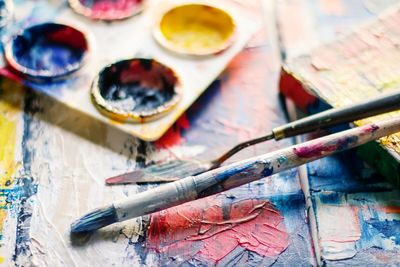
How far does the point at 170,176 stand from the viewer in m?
0.95

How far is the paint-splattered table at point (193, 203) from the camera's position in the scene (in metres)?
0.86

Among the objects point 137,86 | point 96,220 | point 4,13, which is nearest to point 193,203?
point 96,220

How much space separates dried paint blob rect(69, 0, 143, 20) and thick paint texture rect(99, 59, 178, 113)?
0.16 metres

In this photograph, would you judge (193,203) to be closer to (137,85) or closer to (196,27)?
(137,85)

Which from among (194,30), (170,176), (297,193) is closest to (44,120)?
(170,176)

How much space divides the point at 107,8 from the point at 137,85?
0.24m

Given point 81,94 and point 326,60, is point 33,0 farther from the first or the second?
point 326,60

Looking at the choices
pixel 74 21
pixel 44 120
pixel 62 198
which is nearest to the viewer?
pixel 62 198

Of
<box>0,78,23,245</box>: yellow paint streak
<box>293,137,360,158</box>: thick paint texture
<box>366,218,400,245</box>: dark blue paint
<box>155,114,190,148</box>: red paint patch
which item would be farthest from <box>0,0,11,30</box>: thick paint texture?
<box>366,218,400,245</box>: dark blue paint

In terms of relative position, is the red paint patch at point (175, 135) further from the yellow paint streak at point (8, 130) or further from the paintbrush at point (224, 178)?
the yellow paint streak at point (8, 130)

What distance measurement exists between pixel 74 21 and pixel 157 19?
179 mm

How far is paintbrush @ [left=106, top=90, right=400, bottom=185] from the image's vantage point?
0.87m

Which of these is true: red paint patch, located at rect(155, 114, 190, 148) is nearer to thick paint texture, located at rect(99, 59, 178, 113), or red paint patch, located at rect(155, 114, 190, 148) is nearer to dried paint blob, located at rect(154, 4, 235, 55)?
thick paint texture, located at rect(99, 59, 178, 113)

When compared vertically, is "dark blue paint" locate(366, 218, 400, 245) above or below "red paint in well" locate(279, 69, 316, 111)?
below
